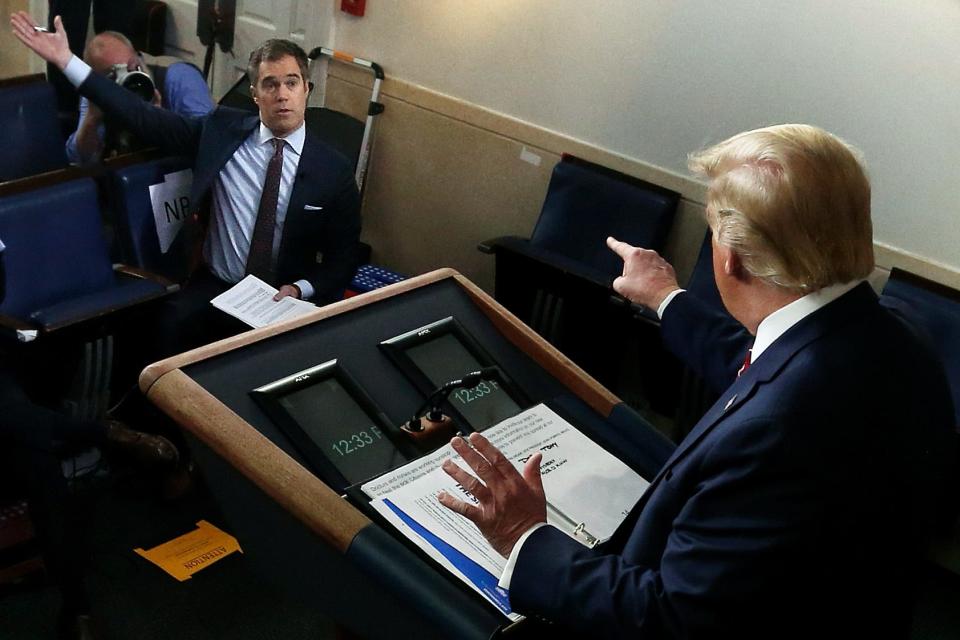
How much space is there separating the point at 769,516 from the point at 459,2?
12.5 ft

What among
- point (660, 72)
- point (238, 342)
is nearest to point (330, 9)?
point (660, 72)

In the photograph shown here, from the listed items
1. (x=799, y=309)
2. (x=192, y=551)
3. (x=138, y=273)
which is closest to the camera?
(x=799, y=309)

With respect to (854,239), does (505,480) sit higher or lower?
lower

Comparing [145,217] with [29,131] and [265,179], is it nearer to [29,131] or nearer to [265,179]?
[265,179]

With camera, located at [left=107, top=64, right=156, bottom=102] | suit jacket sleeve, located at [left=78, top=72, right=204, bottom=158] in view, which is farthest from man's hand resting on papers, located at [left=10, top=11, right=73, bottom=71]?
Result: camera, located at [left=107, top=64, right=156, bottom=102]

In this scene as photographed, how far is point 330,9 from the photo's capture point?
200 inches

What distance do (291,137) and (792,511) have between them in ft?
8.59

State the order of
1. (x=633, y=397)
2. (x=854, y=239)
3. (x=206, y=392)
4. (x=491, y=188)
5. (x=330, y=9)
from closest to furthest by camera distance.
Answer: (x=854, y=239) → (x=206, y=392) → (x=633, y=397) → (x=491, y=188) → (x=330, y=9)

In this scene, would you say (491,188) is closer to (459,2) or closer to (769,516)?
(459,2)

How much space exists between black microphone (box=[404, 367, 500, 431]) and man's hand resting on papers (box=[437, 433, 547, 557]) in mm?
279

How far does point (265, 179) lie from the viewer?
11.2 ft

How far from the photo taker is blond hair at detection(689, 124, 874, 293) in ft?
4.24

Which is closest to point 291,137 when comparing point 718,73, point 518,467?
point 718,73

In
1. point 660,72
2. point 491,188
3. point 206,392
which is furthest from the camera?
point 491,188
